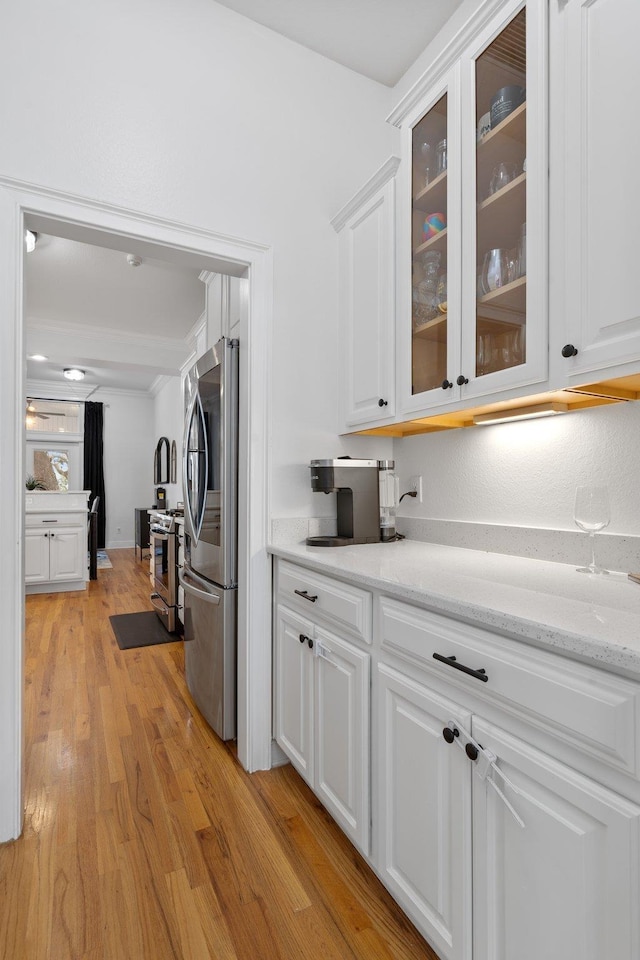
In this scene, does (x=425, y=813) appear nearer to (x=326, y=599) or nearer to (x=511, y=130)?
(x=326, y=599)

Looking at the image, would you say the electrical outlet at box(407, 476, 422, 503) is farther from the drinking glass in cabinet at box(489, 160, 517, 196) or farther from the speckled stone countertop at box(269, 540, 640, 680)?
the drinking glass in cabinet at box(489, 160, 517, 196)

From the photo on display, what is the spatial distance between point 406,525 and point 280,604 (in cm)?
70

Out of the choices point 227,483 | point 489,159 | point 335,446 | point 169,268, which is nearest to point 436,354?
point 489,159

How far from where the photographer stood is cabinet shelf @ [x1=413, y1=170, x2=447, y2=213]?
5.28 feet

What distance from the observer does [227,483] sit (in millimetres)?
2145

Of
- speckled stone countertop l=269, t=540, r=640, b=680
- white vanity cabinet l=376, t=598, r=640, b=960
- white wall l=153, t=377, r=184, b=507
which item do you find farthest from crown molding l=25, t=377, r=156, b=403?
white vanity cabinet l=376, t=598, r=640, b=960

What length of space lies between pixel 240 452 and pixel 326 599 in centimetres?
82

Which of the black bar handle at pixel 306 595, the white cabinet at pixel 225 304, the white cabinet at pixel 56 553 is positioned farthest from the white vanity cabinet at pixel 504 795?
the white cabinet at pixel 56 553

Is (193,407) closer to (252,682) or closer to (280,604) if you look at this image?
(280,604)

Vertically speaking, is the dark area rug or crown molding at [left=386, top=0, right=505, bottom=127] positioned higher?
crown molding at [left=386, top=0, right=505, bottom=127]

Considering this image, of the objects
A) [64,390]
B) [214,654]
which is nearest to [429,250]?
[214,654]

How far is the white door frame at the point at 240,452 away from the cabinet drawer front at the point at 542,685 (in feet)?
3.32

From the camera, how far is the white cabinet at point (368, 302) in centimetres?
188

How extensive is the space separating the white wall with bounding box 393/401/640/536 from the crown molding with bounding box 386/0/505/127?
116cm
